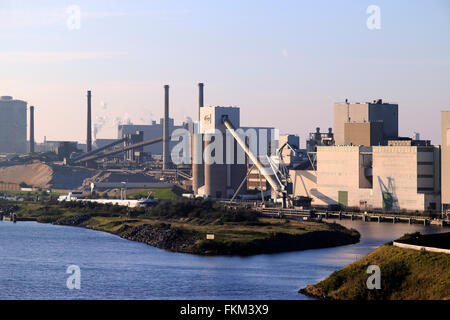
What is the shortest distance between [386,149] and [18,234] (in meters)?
54.0

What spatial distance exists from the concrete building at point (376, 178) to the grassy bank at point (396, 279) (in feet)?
231

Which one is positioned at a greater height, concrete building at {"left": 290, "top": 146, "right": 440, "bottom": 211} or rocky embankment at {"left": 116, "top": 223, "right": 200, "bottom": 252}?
concrete building at {"left": 290, "top": 146, "right": 440, "bottom": 211}

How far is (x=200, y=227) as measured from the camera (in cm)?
10769

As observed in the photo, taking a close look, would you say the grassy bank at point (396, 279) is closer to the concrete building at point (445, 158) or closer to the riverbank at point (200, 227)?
the riverbank at point (200, 227)

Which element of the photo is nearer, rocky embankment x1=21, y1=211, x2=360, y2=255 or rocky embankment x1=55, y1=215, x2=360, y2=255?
rocky embankment x1=55, y1=215, x2=360, y2=255

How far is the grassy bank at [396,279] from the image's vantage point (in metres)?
53.2

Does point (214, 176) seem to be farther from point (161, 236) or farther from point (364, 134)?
point (161, 236)

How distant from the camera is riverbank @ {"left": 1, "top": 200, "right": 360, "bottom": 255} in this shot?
92250 millimetres

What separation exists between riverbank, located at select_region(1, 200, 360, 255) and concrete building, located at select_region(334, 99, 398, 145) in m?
39.2

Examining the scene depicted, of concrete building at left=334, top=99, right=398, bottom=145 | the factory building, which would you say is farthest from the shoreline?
the factory building

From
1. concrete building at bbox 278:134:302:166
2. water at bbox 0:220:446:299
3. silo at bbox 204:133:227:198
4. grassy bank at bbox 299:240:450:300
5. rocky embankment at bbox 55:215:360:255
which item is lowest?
water at bbox 0:220:446:299

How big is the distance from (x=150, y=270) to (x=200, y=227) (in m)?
33.2

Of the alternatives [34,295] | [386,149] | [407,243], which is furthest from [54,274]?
[386,149]

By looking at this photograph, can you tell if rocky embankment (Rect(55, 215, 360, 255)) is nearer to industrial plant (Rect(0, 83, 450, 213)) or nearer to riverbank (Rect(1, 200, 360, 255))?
riverbank (Rect(1, 200, 360, 255))
